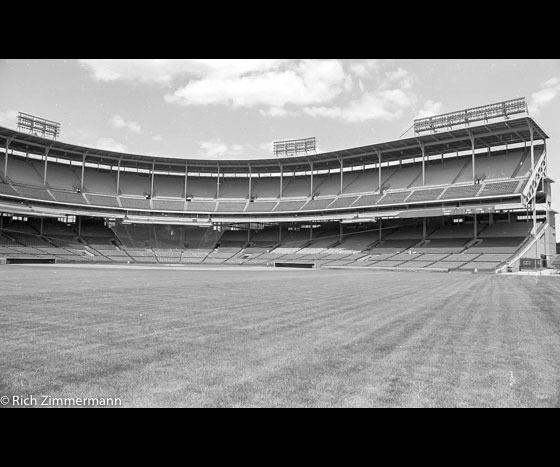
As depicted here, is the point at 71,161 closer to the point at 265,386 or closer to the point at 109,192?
the point at 109,192

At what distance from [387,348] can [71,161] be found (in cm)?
7797

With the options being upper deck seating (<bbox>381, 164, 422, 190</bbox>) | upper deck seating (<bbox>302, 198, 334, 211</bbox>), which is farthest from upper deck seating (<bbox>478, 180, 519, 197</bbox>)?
upper deck seating (<bbox>302, 198, 334, 211</bbox>)

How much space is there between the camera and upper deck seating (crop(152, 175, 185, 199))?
77.0 meters

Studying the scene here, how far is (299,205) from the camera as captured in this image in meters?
70.6

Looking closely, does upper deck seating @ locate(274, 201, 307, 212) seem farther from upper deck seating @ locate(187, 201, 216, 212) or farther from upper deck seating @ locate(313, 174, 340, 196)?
upper deck seating @ locate(187, 201, 216, 212)

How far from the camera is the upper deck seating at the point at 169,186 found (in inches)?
3031

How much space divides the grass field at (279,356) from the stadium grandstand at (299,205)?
Result: 38.0 meters

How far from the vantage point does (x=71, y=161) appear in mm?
72000

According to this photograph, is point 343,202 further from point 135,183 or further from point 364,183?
point 135,183

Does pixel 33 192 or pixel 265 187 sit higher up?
pixel 265 187

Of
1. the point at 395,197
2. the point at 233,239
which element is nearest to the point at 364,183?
the point at 395,197

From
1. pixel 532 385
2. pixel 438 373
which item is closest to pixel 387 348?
pixel 438 373

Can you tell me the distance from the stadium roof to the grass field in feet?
168

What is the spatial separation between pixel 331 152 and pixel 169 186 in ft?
107
